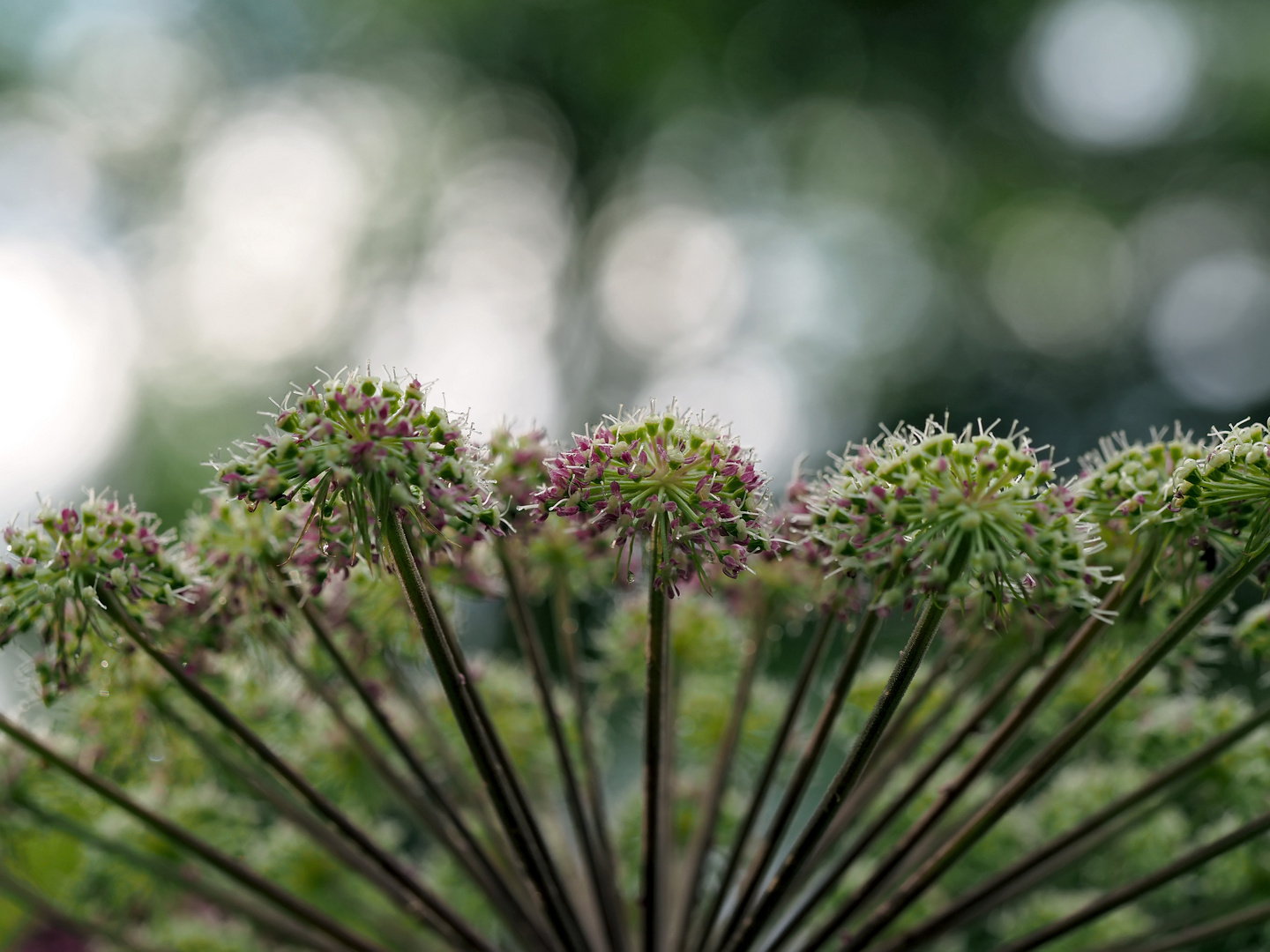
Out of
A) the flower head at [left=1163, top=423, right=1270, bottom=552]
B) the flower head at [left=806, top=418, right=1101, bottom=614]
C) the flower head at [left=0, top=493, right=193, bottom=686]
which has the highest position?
the flower head at [left=1163, top=423, right=1270, bottom=552]

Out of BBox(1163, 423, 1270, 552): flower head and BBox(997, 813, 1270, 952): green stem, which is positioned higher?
BBox(1163, 423, 1270, 552): flower head

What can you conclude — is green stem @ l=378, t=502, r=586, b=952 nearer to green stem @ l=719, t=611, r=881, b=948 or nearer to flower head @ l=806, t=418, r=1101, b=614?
green stem @ l=719, t=611, r=881, b=948

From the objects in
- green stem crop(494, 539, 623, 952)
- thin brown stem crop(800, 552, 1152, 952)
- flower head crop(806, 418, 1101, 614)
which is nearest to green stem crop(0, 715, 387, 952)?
green stem crop(494, 539, 623, 952)

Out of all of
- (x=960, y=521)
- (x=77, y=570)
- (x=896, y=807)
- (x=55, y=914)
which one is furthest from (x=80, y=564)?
(x=896, y=807)

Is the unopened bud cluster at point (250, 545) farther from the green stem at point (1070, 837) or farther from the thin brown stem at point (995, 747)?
the green stem at point (1070, 837)

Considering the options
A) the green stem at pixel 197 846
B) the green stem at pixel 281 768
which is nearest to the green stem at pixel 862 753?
the green stem at pixel 281 768

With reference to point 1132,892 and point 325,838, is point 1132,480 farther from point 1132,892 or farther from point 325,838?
point 325,838
